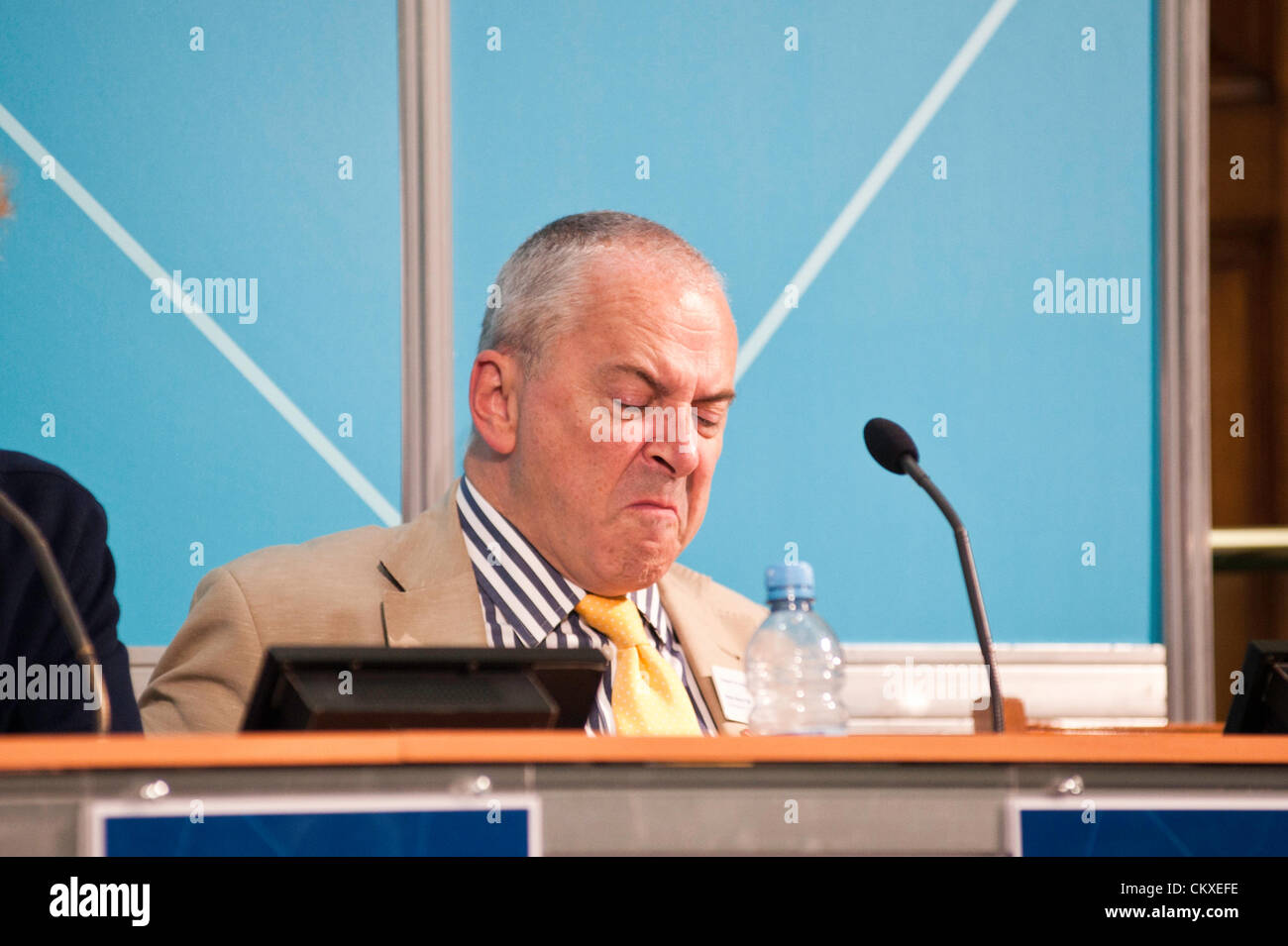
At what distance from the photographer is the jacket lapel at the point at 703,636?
7.45ft

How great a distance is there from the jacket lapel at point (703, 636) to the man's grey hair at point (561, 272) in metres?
0.46

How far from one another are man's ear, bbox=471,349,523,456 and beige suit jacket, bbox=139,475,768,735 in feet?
0.44

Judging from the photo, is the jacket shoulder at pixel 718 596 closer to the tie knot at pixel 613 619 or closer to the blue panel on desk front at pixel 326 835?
the tie knot at pixel 613 619

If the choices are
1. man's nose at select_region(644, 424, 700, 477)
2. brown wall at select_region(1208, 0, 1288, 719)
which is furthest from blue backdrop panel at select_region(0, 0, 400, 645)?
brown wall at select_region(1208, 0, 1288, 719)

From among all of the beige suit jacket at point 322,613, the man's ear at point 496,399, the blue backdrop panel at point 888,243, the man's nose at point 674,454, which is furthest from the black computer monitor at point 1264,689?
the blue backdrop panel at point 888,243

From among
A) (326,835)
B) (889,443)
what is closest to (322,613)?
(889,443)

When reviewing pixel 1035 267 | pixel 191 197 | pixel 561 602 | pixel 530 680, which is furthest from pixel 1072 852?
pixel 191 197

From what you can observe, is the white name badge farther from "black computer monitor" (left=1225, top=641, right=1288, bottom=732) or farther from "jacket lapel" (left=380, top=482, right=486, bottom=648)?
"black computer monitor" (left=1225, top=641, right=1288, bottom=732)

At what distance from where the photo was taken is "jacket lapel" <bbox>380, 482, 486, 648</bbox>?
2133mm

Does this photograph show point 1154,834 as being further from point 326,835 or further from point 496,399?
point 496,399

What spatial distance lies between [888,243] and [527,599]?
4.39 ft

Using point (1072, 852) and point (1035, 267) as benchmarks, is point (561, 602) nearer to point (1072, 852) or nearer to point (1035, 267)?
point (1072, 852)

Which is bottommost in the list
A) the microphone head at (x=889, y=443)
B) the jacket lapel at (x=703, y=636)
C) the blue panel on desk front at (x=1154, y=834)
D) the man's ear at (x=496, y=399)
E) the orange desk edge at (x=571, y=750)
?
the blue panel on desk front at (x=1154, y=834)

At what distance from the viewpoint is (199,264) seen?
9.78ft
